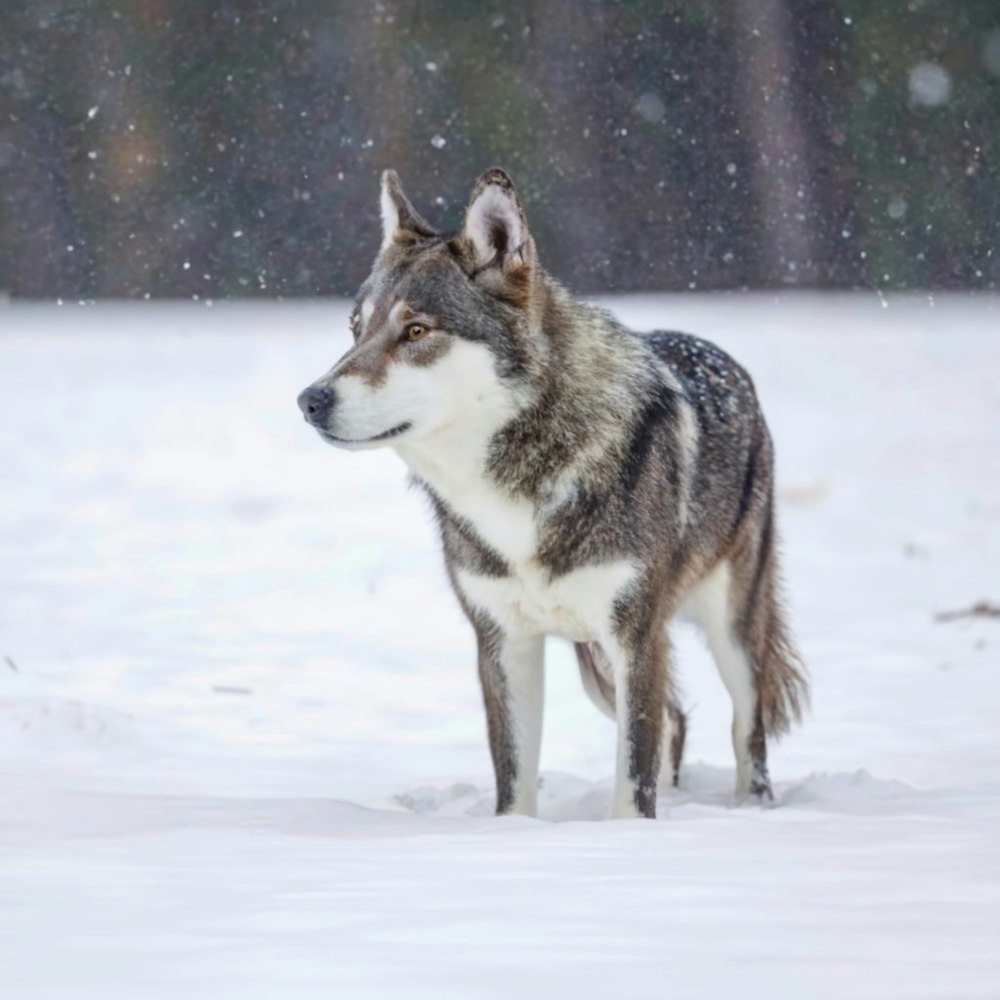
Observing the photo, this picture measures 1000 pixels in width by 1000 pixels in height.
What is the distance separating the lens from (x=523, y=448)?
12.6ft

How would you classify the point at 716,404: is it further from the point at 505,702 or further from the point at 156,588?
the point at 156,588

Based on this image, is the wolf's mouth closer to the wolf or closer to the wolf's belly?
the wolf

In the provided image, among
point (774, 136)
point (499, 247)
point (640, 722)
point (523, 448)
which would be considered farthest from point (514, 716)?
point (774, 136)

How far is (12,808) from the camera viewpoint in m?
3.52

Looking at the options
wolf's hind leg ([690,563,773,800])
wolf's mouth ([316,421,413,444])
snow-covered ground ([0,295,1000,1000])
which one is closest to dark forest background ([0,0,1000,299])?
snow-covered ground ([0,295,1000,1000])

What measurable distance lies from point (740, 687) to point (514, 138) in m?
12.4

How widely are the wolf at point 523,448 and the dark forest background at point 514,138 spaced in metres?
10.1

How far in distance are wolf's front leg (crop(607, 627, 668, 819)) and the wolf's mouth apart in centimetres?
71

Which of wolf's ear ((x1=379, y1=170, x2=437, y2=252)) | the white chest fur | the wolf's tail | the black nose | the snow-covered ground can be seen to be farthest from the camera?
the wolf's tail

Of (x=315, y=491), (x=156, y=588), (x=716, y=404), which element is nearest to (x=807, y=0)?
(x=315, y=491)

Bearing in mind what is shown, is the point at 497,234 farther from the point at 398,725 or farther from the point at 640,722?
the point at 398,725

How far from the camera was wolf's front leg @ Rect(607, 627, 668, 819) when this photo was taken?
12.8 ft

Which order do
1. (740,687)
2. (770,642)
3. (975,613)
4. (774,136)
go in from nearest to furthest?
(740,687) < (770,642) < (975,613) < (774,136)

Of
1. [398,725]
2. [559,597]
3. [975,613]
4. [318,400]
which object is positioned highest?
[318,400]
